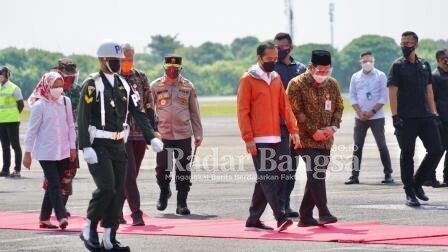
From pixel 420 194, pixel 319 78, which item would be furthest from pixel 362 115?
pixel 319 78

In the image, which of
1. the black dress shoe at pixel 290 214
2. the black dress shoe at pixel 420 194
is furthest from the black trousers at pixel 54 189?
the black dress shoe at pixel 420 194

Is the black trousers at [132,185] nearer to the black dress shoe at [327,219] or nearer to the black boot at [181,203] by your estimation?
the black boot at [181,203]

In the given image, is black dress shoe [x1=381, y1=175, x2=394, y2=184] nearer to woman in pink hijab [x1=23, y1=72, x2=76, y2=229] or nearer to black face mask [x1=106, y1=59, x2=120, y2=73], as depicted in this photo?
woman in pink hijab [x1=23, y1=72, x2=76, y2=229]

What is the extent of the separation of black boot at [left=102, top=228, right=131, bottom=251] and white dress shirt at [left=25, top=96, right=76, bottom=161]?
2089 mm

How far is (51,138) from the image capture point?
47.4 ft

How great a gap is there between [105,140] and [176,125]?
3.80 metres

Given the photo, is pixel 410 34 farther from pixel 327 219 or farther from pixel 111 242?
pixel 111 242

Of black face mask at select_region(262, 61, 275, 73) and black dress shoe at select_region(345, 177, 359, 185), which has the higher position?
black face mask at select_region(262, 61, 275, 73)

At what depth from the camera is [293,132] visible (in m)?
14.0

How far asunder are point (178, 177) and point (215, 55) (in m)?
156

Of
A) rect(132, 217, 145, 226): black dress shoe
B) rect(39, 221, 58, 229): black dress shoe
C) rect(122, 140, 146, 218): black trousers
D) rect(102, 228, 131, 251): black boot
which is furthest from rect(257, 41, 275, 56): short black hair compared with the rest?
rect(39, 221, 58, 229): black dress shoe

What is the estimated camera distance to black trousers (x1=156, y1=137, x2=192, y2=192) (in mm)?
16306

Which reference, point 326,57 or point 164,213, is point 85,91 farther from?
point 164,213

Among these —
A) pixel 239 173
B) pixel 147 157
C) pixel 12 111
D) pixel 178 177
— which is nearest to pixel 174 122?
pixel 178 177
